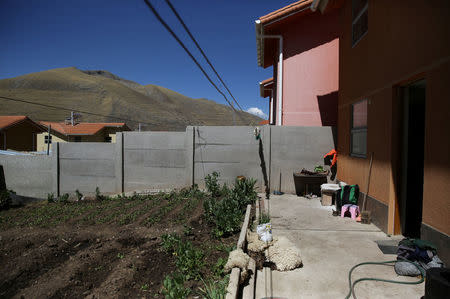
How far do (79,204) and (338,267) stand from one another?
837 cm

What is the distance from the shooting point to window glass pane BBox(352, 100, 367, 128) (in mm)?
6088

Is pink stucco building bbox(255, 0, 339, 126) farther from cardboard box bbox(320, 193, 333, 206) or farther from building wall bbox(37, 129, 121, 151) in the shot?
building wall bbox(37, 129, 121, 151)

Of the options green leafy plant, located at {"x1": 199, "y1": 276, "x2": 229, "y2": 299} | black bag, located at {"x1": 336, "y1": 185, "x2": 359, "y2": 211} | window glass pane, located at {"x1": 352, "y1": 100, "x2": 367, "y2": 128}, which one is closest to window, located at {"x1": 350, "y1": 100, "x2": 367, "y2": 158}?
window glass pane, located at {"x1": 352, "y1": 100, "x2": 367, "y2": 128}

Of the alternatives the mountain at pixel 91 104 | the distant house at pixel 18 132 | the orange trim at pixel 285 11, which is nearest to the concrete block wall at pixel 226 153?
the orange trim at pixel 285 11

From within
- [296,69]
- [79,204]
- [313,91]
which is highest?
[296,69]

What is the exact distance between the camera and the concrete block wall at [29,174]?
444 inches

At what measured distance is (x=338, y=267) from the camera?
3592mm

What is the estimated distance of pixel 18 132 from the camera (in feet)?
107

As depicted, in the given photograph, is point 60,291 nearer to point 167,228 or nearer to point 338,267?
point 167,228

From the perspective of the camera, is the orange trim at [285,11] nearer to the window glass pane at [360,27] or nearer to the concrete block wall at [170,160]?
the window glass pane at [360,27]

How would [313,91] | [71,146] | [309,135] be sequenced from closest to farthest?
[309,135]
[313,91]
[71,146]

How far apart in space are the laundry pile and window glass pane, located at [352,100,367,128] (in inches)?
125

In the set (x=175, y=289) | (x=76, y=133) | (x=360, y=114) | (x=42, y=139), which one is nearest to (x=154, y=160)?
(x=360, y=114)

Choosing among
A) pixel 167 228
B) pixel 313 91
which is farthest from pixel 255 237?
pixel 313 91
